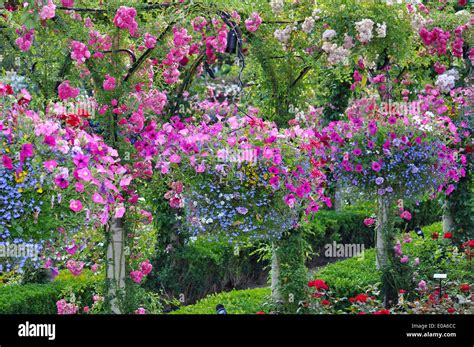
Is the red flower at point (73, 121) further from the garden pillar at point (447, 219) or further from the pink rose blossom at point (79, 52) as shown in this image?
the garden pillar at point (447, 219)

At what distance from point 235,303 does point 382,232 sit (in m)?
1.72

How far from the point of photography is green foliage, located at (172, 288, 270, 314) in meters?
5.93

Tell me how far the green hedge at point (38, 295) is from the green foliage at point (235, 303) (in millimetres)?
850

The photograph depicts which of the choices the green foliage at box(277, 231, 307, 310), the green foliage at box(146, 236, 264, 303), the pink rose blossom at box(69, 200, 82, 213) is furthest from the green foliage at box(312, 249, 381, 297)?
the pink rose blossom at box(69, 200, 82, 213)

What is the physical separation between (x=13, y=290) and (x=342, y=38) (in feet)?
10.9

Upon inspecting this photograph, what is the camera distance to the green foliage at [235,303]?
5.93 metres

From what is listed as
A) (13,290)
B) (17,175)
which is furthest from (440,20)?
(17,175)

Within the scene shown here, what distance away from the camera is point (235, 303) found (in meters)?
6.21

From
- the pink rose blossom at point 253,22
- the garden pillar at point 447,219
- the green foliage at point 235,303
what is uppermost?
the pink rose blossom at point 253,22

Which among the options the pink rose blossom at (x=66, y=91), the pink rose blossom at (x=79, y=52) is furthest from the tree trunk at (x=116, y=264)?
the pink rose blossom at (x=79, y=52)

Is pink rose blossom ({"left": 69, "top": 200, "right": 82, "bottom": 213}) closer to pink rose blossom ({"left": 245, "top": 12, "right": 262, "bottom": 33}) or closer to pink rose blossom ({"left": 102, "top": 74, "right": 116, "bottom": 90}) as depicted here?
pink rose blossom ({"left": 102, "top": 74, "right": 116, "bottom": 90})

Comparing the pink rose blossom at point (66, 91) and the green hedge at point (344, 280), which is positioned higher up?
the pink rose blossom at point (66, 91)

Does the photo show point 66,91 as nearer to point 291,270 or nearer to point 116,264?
point 116,264
